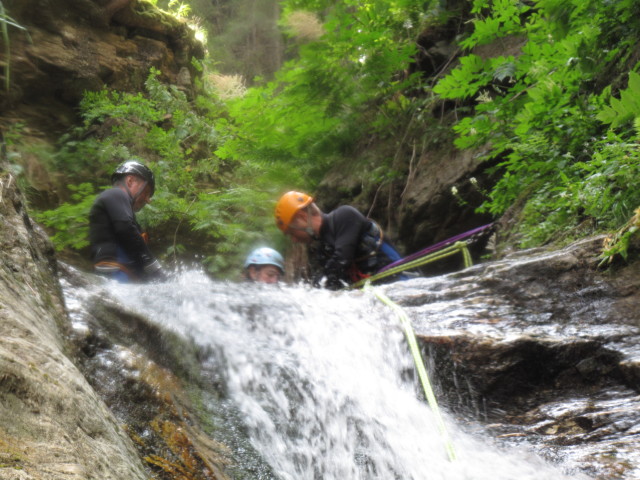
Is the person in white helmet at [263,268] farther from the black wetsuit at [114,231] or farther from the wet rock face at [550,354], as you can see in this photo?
the wet rock face at [550,354]

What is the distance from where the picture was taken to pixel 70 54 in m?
9.66

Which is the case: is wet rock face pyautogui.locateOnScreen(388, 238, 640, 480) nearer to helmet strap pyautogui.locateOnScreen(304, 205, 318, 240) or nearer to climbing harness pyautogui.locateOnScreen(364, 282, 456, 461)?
climbing harness pyautogui.locateOnScreen(364, 282, 456, 461)

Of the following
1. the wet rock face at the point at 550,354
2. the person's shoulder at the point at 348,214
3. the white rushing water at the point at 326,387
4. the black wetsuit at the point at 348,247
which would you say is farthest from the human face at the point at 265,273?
the wet rock face at the point at 550,354

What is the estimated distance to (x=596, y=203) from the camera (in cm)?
293

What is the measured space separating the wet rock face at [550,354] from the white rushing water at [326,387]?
0.18m

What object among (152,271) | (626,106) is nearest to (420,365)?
(626,106)

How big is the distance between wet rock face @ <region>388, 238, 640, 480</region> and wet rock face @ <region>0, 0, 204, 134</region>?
9.14 meters

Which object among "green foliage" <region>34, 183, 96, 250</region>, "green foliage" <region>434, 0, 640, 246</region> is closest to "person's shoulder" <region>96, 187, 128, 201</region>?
"green foliage" <region>34, 183, 96, 250</region>

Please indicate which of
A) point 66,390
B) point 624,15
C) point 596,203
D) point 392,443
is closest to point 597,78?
point 624,15

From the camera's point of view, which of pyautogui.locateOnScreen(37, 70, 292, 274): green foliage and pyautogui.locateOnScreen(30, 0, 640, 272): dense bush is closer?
pyautogui.locateOnScreen(30, 0, 640, 272): dense bush

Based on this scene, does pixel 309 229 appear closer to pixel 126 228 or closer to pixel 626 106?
pixel 126 228

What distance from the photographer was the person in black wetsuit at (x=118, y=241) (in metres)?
4.30

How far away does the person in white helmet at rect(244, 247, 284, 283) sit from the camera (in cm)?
586

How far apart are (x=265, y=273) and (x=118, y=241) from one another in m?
1.95
